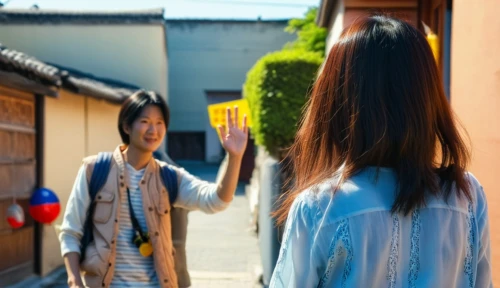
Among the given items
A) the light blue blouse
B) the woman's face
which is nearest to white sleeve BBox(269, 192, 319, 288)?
the light blue blouse

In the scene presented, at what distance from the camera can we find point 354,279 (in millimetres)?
1533

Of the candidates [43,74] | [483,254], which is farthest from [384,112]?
[43,74]

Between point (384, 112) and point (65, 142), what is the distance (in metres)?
8.78

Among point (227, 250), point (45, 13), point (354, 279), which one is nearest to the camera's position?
point (354, 279)

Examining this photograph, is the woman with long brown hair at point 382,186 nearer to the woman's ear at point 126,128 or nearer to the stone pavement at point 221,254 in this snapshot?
the woman's ear at point 126,128

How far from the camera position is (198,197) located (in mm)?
3375

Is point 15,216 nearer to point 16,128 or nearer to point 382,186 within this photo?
point 16,128

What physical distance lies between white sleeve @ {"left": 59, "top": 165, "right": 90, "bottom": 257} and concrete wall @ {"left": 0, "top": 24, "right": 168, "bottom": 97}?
12.5 m

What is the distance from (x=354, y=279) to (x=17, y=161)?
7.11 m

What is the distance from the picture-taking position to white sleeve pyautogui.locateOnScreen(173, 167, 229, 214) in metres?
3.36

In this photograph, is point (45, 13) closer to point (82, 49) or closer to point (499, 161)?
point (82, 49)

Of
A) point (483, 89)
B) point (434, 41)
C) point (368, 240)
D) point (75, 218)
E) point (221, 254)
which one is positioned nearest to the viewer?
point (368, 240)

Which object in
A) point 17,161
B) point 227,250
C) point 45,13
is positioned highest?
point 45,13

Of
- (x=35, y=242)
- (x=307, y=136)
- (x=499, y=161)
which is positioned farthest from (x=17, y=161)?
(x=307, y=136)
